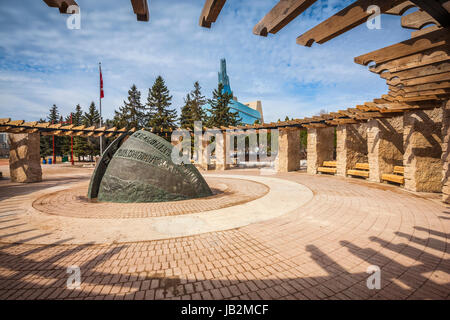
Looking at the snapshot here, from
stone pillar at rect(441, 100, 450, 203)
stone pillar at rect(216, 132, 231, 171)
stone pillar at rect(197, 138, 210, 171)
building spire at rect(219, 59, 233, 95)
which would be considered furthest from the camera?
building spire at rect(219, 59, 233, 95)

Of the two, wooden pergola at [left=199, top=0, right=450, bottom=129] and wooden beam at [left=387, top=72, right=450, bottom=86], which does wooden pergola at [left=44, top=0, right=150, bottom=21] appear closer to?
wooden pergola at [left=199, top=0, right=450, bottom=129]

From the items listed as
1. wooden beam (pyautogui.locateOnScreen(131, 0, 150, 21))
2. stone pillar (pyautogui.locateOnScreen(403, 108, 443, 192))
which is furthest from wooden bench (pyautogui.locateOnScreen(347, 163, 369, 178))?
wooden beam (pyautogui.locateOnScreen(131, 0, 150, 21))

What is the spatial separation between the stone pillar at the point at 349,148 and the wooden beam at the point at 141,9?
1341 centimetres

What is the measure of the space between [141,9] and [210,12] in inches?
23.0

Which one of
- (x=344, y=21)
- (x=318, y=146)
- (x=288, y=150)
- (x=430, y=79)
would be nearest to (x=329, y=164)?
(x=318, y=146)

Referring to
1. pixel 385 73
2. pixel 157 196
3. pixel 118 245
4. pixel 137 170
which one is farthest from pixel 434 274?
pixel 137 170

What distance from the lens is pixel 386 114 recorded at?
32.0 ft

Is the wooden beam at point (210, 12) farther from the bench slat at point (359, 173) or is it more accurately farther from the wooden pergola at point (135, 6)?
the bench slat at point (359, 173)

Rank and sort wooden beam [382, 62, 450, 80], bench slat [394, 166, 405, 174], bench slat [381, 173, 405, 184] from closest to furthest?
1. wooden beam [382, 62, 450, 80]
2. bench slat [381, 173, 405, 184]
3. bench slat [394, 166, 405, 174]

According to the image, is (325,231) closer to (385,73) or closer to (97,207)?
(385,73)

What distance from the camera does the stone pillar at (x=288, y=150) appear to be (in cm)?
1593

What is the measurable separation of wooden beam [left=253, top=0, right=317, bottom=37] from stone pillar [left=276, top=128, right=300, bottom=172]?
14492mm

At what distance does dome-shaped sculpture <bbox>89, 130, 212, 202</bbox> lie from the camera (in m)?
6.78

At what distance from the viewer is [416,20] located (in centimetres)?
259
